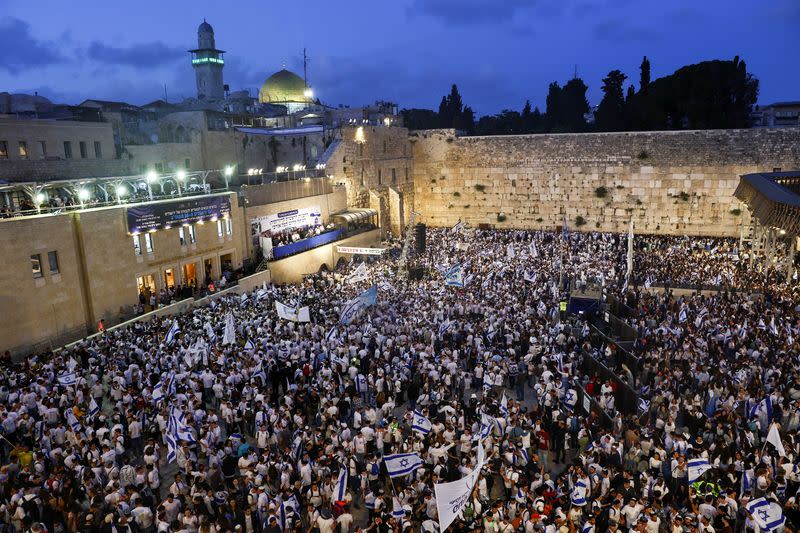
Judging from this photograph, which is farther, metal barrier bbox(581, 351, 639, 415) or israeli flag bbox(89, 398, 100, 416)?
metal barrier bbox(581, 351, 639, 415)

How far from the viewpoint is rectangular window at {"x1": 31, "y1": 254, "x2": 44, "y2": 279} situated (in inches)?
723

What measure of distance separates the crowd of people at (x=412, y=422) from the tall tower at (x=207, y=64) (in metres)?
43.1

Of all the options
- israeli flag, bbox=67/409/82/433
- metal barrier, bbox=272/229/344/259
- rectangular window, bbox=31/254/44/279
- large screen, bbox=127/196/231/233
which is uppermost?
large screen, bbox=127/196/231/233

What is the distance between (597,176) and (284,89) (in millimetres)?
27531

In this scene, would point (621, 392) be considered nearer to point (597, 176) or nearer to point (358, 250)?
point (358, 250)

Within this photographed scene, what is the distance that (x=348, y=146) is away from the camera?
33906mm

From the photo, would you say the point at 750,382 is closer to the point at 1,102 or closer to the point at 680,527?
the point at 680,527

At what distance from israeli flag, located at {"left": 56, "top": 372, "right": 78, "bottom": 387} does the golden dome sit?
39.6 meters

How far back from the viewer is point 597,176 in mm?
35500

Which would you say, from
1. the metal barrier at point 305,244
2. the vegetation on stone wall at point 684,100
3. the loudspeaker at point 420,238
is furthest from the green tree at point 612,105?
the metal barrier at point 305,244

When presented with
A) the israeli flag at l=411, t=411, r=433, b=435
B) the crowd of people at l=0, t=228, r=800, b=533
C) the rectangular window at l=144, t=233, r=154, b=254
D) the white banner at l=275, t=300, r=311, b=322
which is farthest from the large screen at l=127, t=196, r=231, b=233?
the israeli flag at l=411, t=411, r=433, b=435

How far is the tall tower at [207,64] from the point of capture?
5566 centimetres

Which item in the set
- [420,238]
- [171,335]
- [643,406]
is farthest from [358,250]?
[643,406]

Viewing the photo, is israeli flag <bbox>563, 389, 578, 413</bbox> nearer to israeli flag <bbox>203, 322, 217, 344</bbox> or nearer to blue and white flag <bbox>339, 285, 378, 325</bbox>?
blue and white flag <bbox>339, 285, 378, 325</bbox>
